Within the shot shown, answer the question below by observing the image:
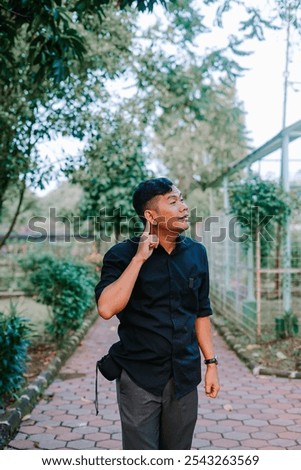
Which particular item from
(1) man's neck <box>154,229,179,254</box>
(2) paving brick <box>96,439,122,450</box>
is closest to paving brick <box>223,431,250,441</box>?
(2) paving brick <box>96,439,122,450</box>

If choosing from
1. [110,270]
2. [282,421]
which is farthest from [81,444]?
[110,270]

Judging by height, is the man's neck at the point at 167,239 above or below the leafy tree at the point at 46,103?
below

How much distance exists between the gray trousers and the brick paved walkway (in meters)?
2.18

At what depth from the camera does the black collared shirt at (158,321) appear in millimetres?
2543

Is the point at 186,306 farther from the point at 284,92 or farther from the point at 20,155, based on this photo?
the point at 284,92

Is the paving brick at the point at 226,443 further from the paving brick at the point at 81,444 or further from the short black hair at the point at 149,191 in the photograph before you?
the short black hair at the point at 149,191

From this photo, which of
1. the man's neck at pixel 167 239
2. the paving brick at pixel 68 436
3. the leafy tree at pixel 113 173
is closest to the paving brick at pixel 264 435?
the paving brick at pixel 68 436

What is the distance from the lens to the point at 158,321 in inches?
101

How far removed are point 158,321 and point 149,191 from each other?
1.94 feet

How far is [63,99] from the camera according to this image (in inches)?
311

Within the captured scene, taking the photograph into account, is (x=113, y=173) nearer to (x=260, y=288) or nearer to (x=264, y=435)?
(x=260, y=288)

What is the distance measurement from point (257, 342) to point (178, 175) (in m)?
16.5

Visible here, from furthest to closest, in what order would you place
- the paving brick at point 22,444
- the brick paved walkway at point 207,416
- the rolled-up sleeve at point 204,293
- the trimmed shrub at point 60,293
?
the trimmed shrub at point 60,293 < the brick paved walkway at point 207,416 < the paving brick at point 22,444 < the rolled-up sleeve at point 204,293
